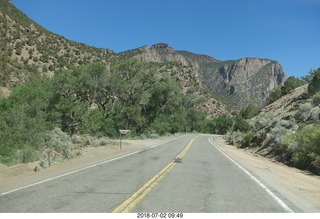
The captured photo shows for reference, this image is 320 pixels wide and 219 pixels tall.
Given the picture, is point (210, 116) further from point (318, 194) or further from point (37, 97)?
point (318, 194)

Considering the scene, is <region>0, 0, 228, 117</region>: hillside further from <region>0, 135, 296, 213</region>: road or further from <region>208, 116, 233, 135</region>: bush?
<region>208, 116, 233, 135</region>: bush

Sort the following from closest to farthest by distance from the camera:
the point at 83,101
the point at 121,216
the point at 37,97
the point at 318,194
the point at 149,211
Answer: the point at 121,216
the point at 149,211
the point at 318,194
the point at 37,97
the point at 83,101

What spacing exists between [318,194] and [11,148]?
17298 mm

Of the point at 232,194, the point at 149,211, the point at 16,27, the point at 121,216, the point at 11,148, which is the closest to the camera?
the point at 121,216

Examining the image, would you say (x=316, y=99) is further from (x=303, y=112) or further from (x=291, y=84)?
(x=291, y=84)

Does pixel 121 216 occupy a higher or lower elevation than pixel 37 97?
lower

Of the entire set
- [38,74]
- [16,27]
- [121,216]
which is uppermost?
[16,27]

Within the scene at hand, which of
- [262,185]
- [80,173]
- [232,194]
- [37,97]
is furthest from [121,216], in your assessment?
[37,97]

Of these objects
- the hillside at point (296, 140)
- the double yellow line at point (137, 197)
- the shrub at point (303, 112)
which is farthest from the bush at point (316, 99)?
the double yellow line at point (137, 197)

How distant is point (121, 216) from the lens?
813 cm

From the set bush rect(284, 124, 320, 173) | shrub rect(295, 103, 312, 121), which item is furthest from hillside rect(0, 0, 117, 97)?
bush rect(284, 124, 320, 173)

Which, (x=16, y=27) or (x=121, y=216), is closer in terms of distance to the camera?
(x=121, y=216)

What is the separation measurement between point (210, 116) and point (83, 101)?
106091 millimetres

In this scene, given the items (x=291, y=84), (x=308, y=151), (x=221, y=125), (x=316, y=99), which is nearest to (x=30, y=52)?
(x=291, y=84)
